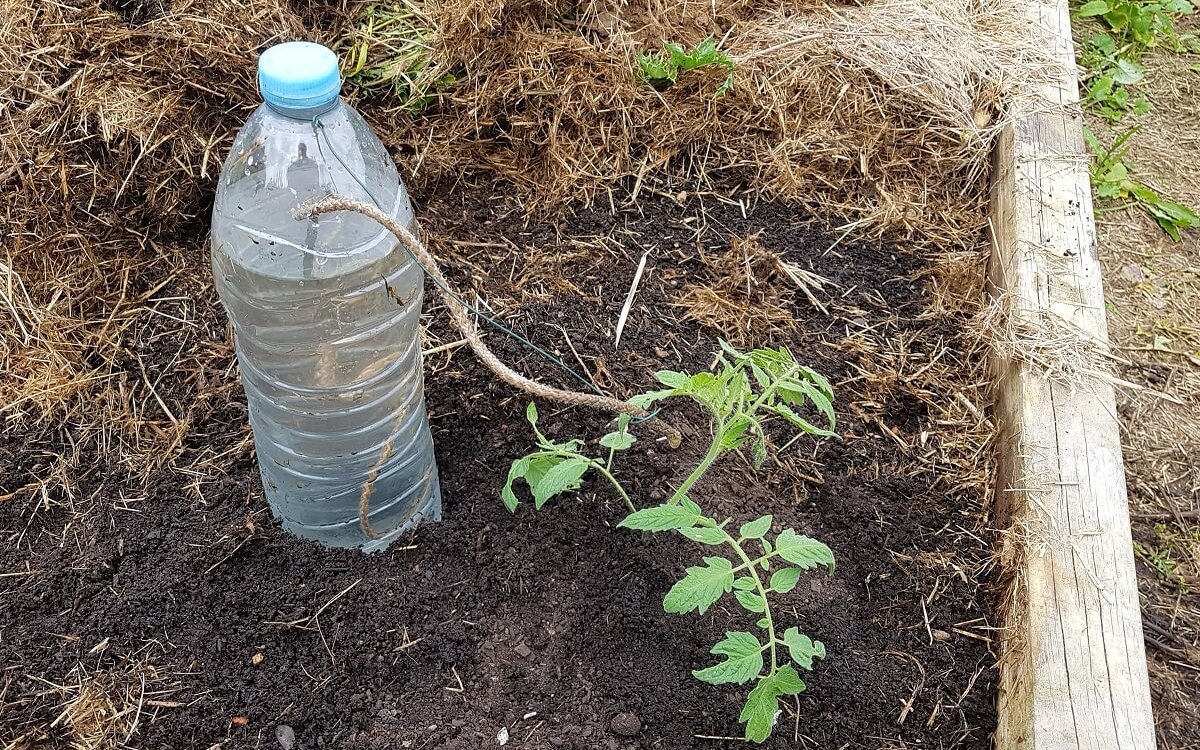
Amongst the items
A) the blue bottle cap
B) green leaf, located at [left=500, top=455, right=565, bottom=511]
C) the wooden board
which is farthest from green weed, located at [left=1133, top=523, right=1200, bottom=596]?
the blue bottle cap

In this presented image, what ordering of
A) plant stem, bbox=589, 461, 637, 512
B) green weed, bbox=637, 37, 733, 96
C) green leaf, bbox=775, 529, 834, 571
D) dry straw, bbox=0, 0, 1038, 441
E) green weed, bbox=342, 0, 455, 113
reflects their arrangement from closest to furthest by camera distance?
green leaf, bbox=775, 529, 834, 571 < plant stem, bbox=589, 461, 637, 512 < dry straw, bbox=0, 0, 1038, 441 < green weed, bbox=342, 0, 455, 113 < green weed, bbox=637, 37, 733, 96

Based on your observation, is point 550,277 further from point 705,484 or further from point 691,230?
point 705,484

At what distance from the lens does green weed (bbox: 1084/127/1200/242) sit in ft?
14.3

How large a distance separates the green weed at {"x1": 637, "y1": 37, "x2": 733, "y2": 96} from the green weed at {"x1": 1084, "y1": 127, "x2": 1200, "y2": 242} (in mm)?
1832

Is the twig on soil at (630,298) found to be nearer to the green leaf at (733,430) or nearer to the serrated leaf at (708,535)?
the green leaf at (733,430)

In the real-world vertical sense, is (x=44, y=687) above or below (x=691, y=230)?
below

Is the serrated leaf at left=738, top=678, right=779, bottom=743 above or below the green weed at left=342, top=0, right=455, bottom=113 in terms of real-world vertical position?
below

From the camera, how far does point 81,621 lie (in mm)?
2383

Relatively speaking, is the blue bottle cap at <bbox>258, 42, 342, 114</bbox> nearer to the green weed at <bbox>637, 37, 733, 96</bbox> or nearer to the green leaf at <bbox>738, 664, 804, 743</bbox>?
the green leaf at <bbox>738, 664, 804, 743</bbox>

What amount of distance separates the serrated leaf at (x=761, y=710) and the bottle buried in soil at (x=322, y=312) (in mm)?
1002

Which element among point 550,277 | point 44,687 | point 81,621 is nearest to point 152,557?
point 81,621

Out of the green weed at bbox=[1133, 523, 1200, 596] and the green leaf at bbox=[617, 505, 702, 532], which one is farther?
the green weed at bbox=[1133, 523, 1200, 596]

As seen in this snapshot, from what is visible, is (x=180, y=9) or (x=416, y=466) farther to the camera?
(x=180, y=9)

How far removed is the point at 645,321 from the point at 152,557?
1522 mm
